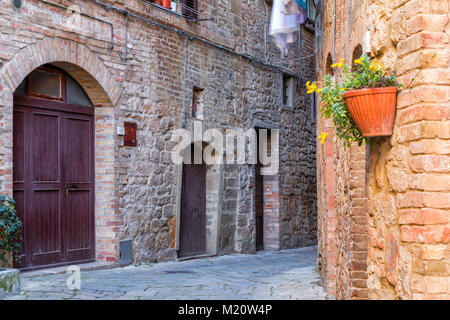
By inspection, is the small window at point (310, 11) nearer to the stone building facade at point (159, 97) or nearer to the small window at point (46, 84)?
the stone building facade at point (159, 97)

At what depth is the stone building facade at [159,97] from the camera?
700cm

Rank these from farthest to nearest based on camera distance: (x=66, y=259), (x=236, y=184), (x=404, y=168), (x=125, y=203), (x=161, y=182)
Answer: (x=236, y=184) < (x=161, y=182) < (x=125, y=203) < (x=66, y=259) < (x=404, y=168)

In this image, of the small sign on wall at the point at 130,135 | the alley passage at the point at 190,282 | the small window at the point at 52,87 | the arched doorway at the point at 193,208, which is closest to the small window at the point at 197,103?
the arched doorway at the point at 193,208

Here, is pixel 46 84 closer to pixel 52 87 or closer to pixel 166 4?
pixel 52 87

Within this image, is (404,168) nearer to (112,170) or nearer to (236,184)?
(112,170)

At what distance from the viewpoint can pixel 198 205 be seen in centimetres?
1028

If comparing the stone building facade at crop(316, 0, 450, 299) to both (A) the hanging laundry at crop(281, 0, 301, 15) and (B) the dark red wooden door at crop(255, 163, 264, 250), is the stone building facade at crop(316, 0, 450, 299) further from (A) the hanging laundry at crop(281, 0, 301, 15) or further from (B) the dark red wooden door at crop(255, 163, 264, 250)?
(B) the dark red wooden door at crop(255, 163, 264, 250)

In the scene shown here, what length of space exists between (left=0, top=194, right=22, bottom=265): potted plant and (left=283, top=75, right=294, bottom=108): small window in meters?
8.08

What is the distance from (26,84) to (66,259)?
7.47 ft

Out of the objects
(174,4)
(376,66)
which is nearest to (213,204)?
(174,4)

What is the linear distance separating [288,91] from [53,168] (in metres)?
7.10

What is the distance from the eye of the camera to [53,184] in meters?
7.34

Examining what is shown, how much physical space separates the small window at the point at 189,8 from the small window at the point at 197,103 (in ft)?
3.99

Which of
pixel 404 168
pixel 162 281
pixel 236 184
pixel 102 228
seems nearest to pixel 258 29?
pixel 236 184
